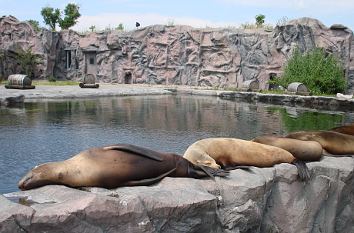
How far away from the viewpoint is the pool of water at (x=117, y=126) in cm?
982

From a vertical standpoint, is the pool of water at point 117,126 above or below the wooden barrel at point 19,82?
below

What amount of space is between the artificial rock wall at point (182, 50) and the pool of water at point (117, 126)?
14.5 meters

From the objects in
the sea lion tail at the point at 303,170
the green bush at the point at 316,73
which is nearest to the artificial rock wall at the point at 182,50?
the green bush at the point at 316,73

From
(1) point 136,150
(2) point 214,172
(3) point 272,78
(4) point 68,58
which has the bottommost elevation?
(2) point 214,172

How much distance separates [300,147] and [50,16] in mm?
57641

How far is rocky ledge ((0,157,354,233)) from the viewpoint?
12.0 feet

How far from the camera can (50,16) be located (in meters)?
59.3

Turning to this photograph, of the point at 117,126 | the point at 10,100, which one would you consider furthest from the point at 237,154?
the point at 10,100

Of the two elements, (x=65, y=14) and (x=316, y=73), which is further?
(x=65, y=14)

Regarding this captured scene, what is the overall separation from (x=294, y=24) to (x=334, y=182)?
29.3 meters

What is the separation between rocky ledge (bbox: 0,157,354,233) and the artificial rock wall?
2752 centimetres

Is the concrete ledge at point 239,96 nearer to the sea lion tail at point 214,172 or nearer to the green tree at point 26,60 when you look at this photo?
the green tree at point 26,60

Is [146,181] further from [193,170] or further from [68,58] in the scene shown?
[68,58]

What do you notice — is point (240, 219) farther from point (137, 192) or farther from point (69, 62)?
point (69, 62)
